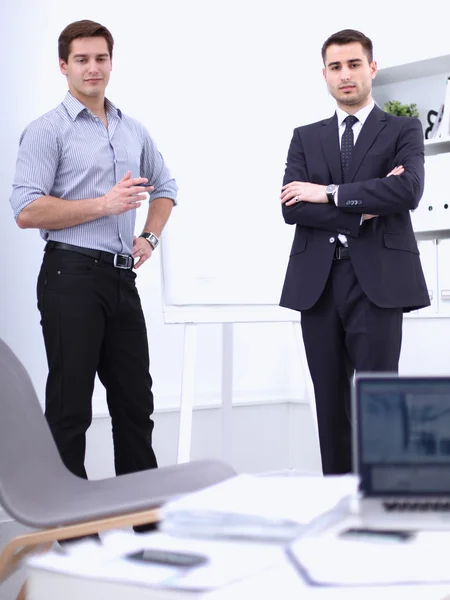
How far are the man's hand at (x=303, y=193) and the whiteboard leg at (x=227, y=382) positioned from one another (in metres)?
0.60

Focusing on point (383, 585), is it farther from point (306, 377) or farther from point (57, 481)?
point (306, 377)

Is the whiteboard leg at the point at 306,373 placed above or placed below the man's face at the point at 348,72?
below

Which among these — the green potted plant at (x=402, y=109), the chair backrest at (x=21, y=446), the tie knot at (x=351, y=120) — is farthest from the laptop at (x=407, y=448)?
the green potted plant at (x=402, y=109)

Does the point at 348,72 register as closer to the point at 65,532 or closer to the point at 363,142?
the point at 363,142

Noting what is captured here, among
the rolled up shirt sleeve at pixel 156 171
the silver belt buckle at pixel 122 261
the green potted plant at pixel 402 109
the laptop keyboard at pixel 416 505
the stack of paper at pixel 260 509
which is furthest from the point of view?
the green potted plant at pixel 402 109

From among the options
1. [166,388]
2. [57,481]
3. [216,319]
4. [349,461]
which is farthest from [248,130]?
[57,481]

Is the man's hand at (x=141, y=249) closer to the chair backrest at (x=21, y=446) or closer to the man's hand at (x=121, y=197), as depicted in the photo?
the man's hand at (x=121, y=197)

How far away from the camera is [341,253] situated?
2.49m

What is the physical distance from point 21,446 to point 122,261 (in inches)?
36.2

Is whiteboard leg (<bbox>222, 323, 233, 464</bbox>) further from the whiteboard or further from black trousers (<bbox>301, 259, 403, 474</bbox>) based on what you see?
black trousers (<bbox>301, 259, 403, 474</bbox>)

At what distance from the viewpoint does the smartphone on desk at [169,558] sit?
0.79m

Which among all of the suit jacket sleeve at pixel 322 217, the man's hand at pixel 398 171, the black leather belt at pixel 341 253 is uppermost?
the man's hand at pixel 398 171

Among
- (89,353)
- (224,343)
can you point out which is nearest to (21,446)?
(89,353)

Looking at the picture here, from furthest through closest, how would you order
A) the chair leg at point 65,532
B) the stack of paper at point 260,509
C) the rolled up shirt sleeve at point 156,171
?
1. the rolled up shirt sleeve at point 156,171
2. the chair leg at point 65,532
3. the stack of paper at point 260,509
